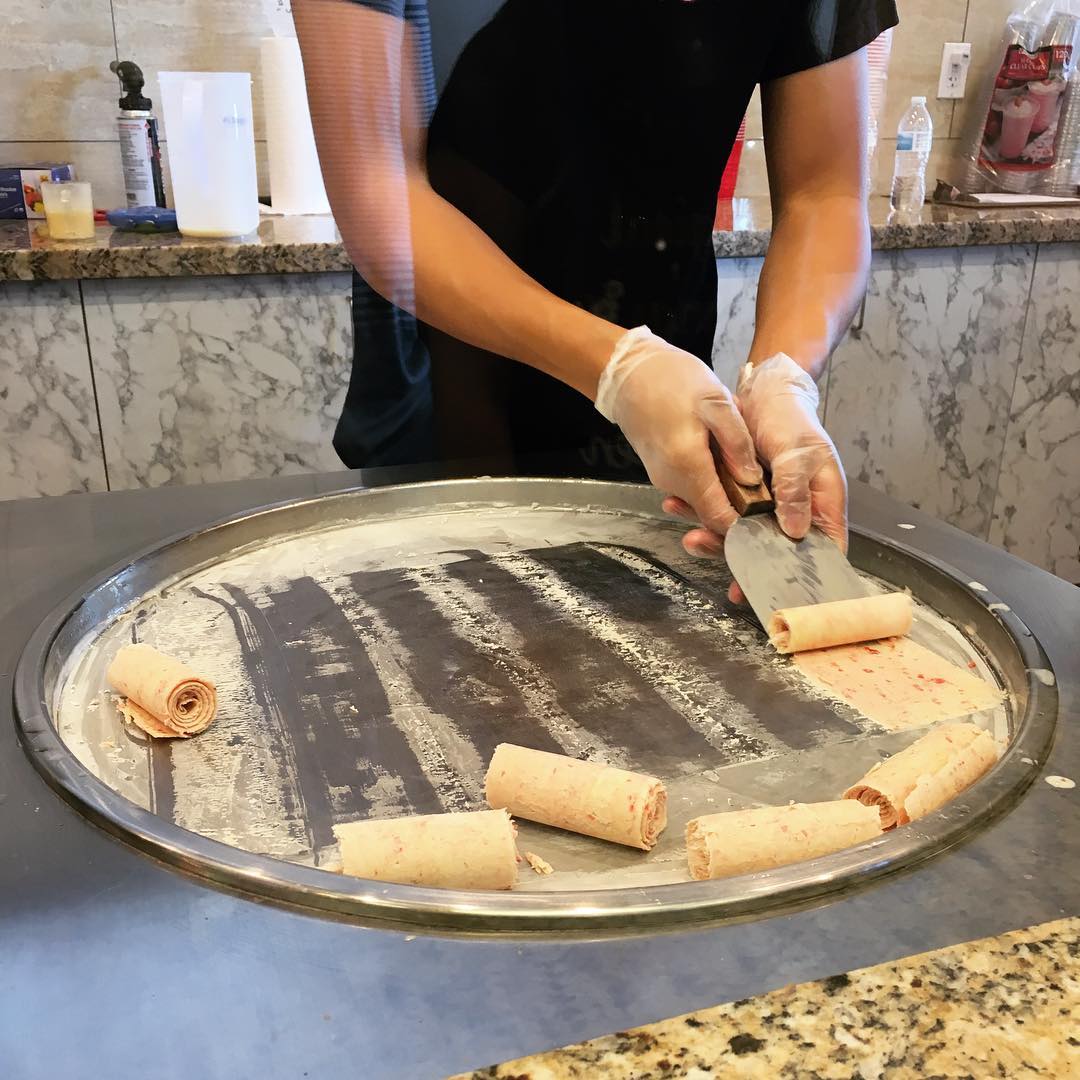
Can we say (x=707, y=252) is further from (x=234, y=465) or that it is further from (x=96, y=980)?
(x=96, y=980)

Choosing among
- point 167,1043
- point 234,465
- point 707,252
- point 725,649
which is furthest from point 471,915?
point 234,465

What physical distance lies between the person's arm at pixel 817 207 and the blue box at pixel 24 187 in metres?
1.06

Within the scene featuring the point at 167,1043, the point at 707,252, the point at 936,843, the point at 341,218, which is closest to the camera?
the point at 167,1043

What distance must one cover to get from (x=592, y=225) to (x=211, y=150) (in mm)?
594

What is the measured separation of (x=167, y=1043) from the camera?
38 cm

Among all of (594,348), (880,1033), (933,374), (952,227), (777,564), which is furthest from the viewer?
(933,374)

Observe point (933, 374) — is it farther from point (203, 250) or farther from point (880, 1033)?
point (880, 1033)

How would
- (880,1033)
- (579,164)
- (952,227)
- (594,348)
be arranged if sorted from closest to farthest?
1. (880,1033)
2. (594,348)
3. (579,164)
4. (952,227)

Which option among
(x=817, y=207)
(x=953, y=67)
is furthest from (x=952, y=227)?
(x=817, y=207)

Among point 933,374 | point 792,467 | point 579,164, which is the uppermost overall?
point 579,164

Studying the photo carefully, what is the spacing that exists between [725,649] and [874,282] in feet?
4.31

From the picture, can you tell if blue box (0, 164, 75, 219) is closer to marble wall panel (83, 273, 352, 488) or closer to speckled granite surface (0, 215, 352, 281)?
speckled granite surface (0, 215, 352, 281)

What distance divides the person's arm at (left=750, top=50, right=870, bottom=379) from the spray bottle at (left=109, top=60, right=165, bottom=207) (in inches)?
35.9

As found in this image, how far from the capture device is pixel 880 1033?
0.38m
